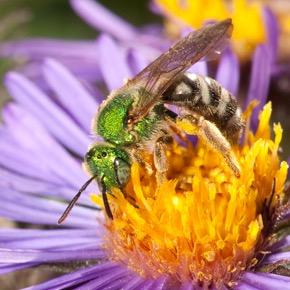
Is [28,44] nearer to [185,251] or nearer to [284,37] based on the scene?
[284,37]

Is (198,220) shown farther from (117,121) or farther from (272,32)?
(272,32)

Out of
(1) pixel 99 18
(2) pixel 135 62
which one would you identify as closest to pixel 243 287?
(2) pixel 135 62

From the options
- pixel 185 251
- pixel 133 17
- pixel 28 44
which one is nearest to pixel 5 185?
pixel 185 251

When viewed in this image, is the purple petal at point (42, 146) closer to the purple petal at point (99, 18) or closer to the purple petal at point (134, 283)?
the purple petal at point (134, 283)

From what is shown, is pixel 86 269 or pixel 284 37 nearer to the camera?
pixel 86 269

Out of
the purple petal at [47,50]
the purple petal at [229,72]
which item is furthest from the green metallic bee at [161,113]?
the purple petal at [47,50]

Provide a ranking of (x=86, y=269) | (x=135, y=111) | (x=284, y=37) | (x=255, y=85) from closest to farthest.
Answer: (x=135, y=111)
(x=86, y=269)
(x=255, y=85)
(x=284, y=37)
